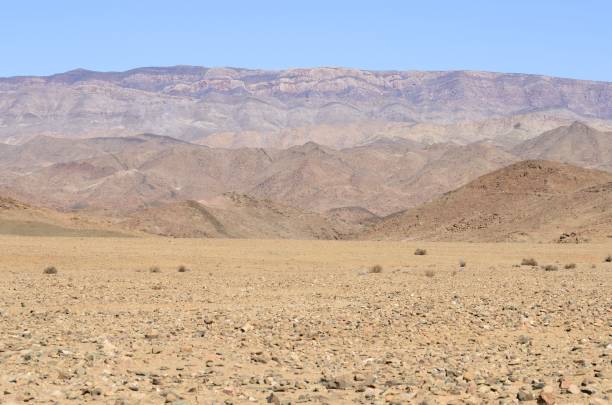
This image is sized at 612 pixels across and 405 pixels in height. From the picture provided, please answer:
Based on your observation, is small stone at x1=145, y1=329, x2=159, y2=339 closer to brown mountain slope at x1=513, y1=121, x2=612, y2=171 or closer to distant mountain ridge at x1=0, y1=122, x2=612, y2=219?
distant mountain ridge at x1=0, y1=122, x2=612, y2=219

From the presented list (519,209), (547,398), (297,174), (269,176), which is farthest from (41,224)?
(269,176)

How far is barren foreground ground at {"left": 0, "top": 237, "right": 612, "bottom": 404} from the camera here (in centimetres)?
1013

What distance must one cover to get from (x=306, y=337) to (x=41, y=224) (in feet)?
130

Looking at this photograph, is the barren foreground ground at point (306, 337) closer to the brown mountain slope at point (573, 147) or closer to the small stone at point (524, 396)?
the small stone at point (524, 396)

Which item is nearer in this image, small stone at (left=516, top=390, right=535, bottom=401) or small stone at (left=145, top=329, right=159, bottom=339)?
small stone at (left=516, top=390, right=535, bottom=401)

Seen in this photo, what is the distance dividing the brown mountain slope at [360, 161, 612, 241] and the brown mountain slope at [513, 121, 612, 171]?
7614 cm

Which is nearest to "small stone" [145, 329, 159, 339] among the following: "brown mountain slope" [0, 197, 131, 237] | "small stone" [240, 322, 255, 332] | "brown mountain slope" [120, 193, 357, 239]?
"small stone" [240, 322, 255, 332]

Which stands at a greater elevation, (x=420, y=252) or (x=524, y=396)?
(x=524, y=396)

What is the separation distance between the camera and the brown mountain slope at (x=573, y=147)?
479 feet

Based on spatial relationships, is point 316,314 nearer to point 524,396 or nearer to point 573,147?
point 524,396

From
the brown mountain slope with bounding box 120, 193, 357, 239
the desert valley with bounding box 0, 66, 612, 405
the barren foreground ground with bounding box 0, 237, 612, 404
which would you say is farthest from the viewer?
the brown mountain slope with bounding box 120, 193, 357, 239

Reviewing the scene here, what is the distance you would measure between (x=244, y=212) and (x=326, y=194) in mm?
49180

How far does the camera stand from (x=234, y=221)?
7106 centimetres

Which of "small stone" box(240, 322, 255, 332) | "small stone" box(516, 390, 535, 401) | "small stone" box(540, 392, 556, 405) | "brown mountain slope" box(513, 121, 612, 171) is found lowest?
"small stone" box(240, 322, 255, 332)
